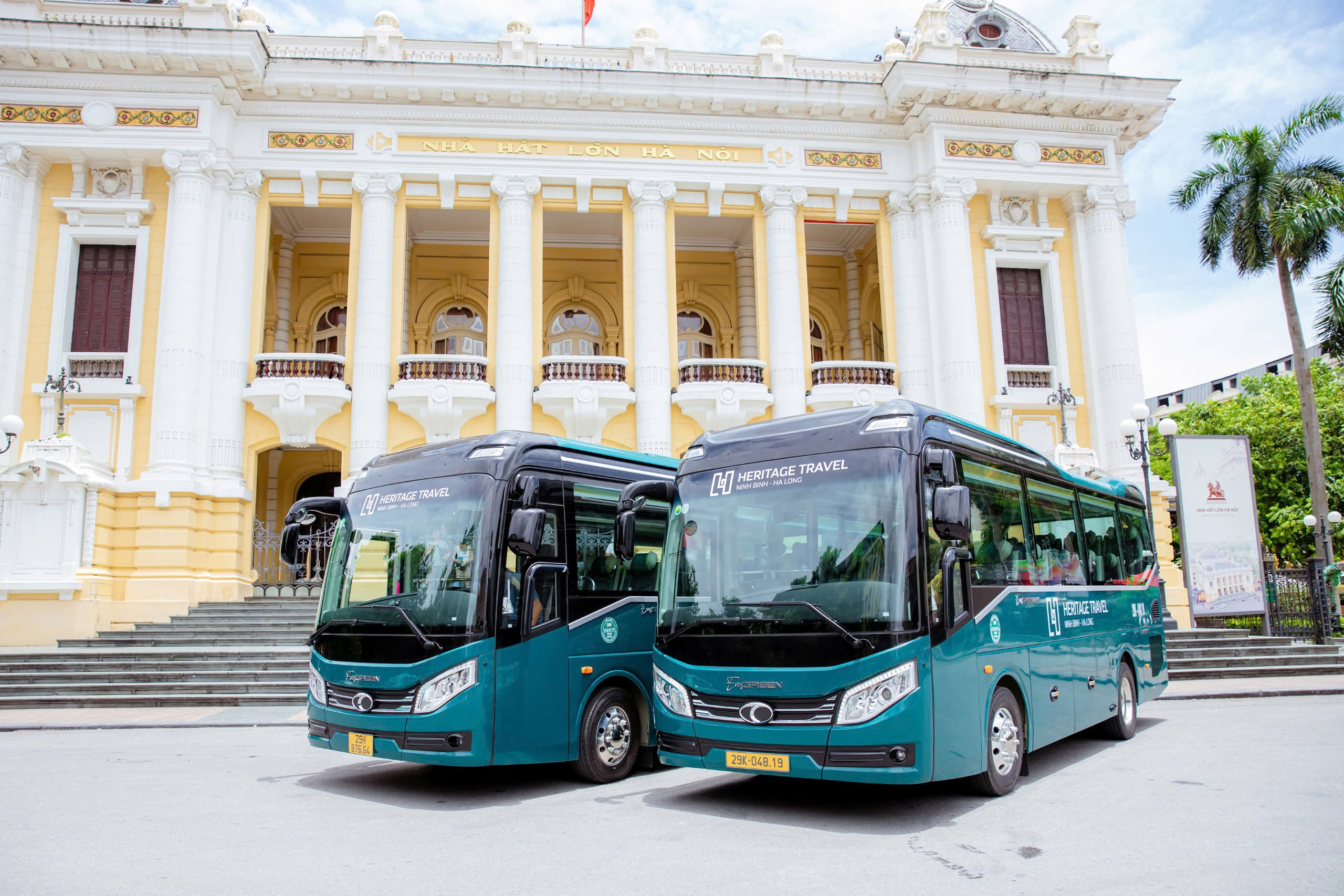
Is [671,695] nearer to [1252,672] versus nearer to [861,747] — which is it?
[861,747]

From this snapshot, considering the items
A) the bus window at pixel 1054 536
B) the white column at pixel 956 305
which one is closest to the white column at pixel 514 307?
the white column at pixel 956 305

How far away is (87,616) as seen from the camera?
1738 cm

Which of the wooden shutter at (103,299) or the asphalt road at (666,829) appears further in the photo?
the wooden shutter at (103,299)

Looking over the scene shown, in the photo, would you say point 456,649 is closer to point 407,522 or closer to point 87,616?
point 407,522

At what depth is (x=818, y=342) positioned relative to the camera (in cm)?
2762

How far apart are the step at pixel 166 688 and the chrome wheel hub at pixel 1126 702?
36.9 ft

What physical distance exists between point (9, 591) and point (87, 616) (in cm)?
131

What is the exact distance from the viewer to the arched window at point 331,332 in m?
25.5

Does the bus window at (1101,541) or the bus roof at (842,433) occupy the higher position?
the bus roof at (842,433)

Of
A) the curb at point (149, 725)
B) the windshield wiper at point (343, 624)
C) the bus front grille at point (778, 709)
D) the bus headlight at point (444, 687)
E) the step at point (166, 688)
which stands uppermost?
the windshield wiper at point (343, 624)

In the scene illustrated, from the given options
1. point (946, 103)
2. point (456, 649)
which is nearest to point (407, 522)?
point (456, 649)

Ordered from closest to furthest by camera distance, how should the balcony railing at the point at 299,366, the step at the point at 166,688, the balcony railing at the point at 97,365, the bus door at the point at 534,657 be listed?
the bus door at the point at 534,657, the step at the point at 166,688, the balcony railing at the point at 97,365, the balcony railing at the point at 299,366

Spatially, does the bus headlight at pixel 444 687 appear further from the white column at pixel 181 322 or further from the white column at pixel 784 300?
the white column at pixel 784 300

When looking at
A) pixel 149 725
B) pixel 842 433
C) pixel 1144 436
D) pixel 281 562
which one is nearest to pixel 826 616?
pixel 842 433
